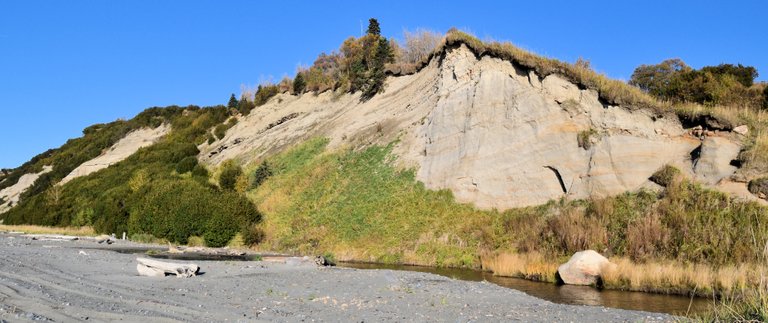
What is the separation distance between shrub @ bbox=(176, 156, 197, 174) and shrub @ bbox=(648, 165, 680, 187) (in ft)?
128

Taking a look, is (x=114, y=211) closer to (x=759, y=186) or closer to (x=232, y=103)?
(x=232, y=103)

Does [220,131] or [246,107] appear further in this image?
[246,107]

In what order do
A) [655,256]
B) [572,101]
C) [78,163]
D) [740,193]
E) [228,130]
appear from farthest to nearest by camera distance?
1. [78,163]
2. [228,130]
3. [572,101]
4. [740,193]
5. [655,256]

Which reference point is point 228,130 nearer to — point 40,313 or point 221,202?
point 221,202

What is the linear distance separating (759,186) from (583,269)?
778 centimetres

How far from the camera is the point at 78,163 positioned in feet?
226

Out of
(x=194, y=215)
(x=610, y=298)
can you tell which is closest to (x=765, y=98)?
(x=610, y=298)

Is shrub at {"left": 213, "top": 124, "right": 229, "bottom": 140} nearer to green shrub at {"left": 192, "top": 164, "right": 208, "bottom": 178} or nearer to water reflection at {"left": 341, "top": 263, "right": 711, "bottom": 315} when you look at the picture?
green shrub at {"left": 192, "top": 164, "right": 208, "bottom": 178}

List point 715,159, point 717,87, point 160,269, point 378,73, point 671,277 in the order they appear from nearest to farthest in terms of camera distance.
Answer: point 671,277 → point 160,269 → point 715,159 → point 717,87 → point 378,73

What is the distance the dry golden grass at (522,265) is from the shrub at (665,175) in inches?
241

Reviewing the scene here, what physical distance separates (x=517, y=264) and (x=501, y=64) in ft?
44.1

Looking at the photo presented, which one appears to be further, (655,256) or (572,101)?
(572,101)

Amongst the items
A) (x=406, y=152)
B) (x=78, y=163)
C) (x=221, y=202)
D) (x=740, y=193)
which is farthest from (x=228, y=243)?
(x=78, y=163)

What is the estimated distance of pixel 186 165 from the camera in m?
49.9
